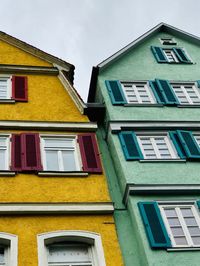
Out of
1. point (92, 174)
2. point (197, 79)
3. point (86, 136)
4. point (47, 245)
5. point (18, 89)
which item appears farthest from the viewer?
point (197, 79)

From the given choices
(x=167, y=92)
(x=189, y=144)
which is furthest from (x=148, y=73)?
(x=189, y=144)

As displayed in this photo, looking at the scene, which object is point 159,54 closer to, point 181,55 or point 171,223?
point 181,55

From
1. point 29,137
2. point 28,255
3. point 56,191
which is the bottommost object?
point 28,255

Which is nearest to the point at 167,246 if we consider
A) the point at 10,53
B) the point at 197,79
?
the point at 197,79

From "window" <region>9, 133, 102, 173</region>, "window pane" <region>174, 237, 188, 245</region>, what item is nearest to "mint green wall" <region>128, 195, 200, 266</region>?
"window pane" <region>174, 237, 188, 245</region>

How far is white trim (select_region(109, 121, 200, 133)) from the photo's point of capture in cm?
1523

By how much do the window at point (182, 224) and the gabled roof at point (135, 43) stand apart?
7.26 meters

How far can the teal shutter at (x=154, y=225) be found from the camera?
11.3 meters

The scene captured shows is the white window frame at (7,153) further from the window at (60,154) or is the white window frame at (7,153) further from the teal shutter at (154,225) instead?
the teal shutter at (154,225)

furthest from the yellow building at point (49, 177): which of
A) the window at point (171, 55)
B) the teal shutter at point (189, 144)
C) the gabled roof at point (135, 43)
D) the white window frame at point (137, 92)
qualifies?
the window at point (171, 55)

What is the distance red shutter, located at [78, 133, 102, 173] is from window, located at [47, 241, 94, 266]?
2.66m

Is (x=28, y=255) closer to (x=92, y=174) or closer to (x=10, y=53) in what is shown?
(x=92, y=174)

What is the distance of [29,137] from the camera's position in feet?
47.9

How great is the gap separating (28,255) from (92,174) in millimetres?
3660
